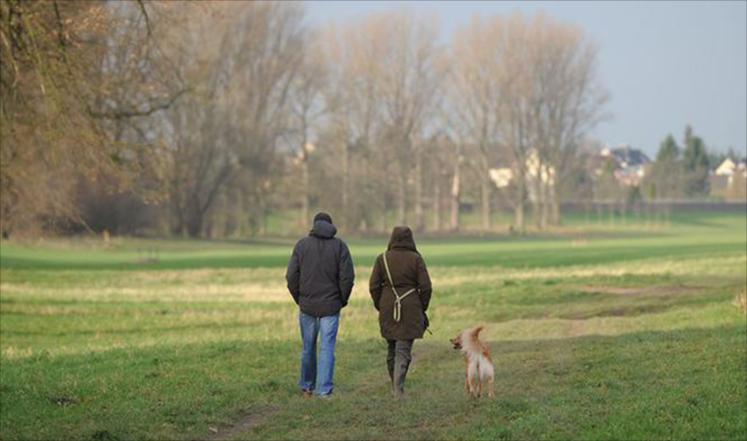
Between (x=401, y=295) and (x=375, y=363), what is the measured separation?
14.0 feet

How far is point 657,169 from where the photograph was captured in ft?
427

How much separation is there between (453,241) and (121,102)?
57602 millimetres

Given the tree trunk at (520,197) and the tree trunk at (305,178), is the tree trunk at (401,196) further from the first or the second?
the tree trunk at (520,197)

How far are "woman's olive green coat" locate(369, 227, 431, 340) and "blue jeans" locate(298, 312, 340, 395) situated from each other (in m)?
0.65

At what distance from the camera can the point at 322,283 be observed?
14266 mm

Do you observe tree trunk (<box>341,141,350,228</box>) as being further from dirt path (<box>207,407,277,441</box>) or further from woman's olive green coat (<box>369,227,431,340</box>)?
dirt path (<box>207,407,277,441</box>)

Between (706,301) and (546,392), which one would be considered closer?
(546,392)

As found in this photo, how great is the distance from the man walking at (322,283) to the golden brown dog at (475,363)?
61.2 inches

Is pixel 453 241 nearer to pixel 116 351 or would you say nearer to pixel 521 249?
pixel 521 249

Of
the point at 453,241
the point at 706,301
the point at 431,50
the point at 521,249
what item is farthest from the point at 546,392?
the point at 431,50

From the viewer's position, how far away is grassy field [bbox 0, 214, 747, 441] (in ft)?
39.8

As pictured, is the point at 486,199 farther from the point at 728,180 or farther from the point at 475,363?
the point at 475,363

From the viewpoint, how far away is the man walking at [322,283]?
14.3 metres

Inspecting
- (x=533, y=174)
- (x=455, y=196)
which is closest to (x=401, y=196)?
(x=455, y=196)
